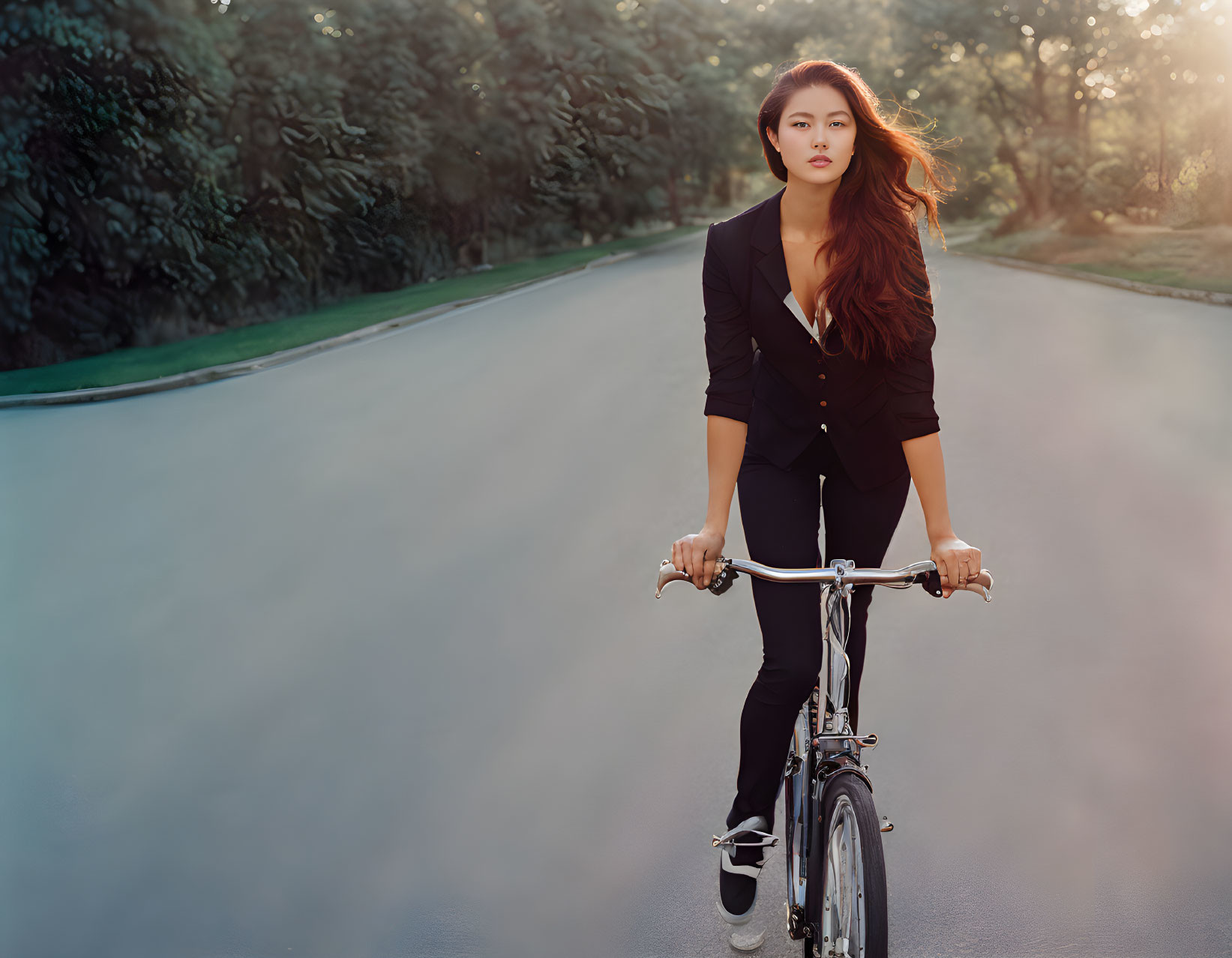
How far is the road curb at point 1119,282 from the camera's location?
17.3 m

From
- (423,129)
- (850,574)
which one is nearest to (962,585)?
(850,574)

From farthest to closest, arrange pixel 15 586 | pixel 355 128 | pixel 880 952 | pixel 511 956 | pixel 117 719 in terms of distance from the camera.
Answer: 1. pixel 355 128
2. pixel 15 586
3. pixel 117 719
4. pixel 511 956
5. pixel 880 952

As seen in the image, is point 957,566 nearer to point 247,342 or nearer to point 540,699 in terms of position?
point 540,699

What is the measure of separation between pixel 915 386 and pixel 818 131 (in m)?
0.63

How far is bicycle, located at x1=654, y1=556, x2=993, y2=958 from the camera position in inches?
94.9

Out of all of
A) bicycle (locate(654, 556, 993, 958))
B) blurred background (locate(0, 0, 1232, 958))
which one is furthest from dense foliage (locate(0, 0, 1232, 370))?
bicycle (locate(654, 556, 993, 958))

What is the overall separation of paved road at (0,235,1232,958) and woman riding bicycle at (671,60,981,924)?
0.96m

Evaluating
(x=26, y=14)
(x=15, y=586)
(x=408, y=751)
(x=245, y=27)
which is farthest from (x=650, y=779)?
(x=245, y=27)

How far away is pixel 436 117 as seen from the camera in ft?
86.4

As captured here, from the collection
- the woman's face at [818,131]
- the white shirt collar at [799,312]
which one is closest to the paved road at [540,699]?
the white shirt collar at [799,312]

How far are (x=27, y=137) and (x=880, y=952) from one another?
17862 millimetres

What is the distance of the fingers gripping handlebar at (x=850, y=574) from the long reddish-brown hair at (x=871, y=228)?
561 mm

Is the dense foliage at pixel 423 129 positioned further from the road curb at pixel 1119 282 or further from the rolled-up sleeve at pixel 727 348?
the rolled-up sleeve at pixel 727 348

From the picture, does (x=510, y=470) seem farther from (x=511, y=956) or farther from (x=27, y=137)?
(x=27, y=137)
